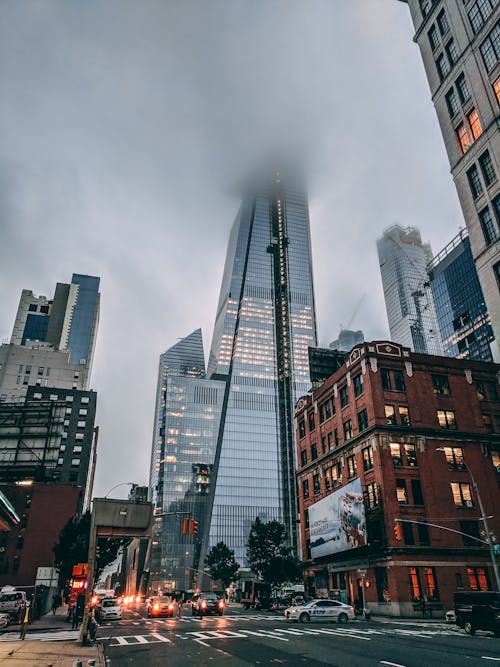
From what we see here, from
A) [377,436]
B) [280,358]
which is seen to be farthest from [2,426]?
[280,358]

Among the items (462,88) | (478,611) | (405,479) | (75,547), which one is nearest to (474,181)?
(462,88)

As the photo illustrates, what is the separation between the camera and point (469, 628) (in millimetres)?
25031

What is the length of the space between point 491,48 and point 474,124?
18.6 ft

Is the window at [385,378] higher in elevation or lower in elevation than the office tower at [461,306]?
lower

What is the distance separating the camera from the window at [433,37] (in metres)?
46.7

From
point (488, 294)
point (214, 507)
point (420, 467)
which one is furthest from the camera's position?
point (214, 507)

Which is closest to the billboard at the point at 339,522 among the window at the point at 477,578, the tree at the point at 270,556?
the window at the point at 477,578

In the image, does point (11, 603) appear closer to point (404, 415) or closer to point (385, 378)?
point (404, 415)

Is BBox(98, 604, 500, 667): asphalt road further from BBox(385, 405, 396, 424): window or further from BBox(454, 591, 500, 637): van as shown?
BBox(385, 405, 396, 424): window

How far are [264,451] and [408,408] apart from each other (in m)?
128

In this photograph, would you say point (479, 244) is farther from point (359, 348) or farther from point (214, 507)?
point (214, 507)

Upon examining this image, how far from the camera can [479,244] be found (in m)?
38.9

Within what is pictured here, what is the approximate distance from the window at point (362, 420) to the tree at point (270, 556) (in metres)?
38.1

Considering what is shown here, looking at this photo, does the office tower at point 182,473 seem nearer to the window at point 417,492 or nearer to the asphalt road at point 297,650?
the window at point 417,492
